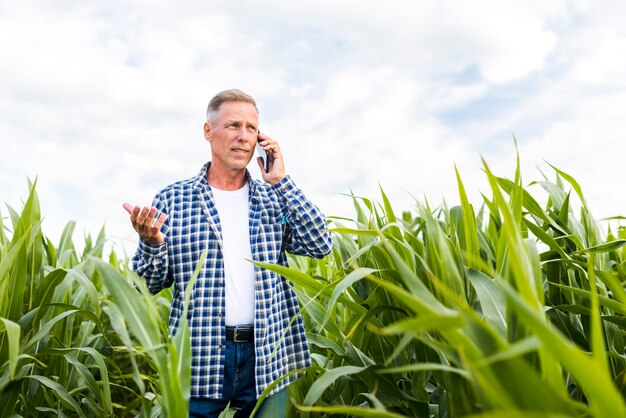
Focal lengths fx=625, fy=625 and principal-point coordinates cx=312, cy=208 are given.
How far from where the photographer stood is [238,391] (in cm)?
196

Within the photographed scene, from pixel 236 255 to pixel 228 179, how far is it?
281 mm

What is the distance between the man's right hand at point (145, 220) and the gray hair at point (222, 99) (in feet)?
1.55

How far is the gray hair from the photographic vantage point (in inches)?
83.4

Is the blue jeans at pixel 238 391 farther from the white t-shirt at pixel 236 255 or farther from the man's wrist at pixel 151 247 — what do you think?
the man's wrist at pixel 151 247

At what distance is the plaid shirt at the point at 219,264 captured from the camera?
1.92m

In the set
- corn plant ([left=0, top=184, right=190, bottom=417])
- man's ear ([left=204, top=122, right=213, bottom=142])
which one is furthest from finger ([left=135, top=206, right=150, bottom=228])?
man's ear ([left=204, top=122, right=213, bottom=142])

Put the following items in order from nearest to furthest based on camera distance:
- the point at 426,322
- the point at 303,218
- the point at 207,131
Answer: the point at 426,322 → the point at 303,218 → the point at 207,131

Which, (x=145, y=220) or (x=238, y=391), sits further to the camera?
(x=238, y=391)

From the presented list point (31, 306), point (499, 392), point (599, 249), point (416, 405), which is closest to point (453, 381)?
point (499, 392)

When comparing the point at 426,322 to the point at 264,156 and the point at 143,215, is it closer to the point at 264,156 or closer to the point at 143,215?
the point at 143,215

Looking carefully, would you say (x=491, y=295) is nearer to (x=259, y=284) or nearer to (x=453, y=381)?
(x=453, y=381)

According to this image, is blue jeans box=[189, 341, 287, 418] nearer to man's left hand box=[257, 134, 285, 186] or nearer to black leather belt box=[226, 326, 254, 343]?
black leather belt box=[226, 326, 254, 343]

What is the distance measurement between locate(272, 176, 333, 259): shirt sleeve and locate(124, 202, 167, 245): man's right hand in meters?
0.43

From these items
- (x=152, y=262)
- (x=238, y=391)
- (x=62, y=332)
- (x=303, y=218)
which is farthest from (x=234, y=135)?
(x=62, y=332)
